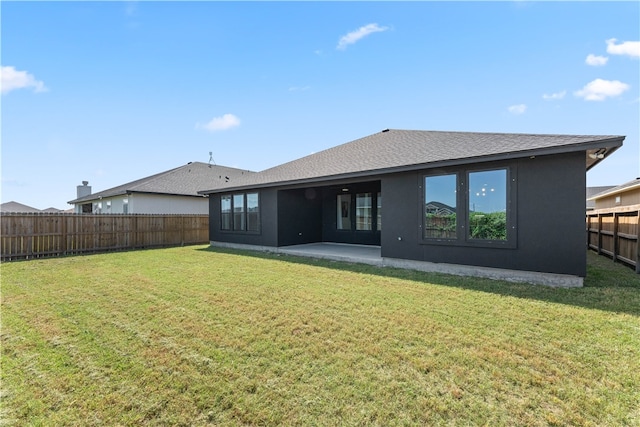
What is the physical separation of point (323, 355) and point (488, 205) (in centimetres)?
508

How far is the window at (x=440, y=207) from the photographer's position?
6.68 metres

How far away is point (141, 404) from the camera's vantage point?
2.24 meters

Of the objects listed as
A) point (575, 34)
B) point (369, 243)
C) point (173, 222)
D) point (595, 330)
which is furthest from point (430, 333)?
point (173, 222)

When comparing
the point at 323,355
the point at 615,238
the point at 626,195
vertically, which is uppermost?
the point at 626,195

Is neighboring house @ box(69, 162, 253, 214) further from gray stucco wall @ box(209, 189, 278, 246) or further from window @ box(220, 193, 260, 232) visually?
gray stucco wall @ box(209, 189, 278, 246)

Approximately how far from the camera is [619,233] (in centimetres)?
817

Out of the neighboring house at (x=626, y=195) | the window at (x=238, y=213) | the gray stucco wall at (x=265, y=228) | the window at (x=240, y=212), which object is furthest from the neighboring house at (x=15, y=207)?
the neighboring house at (x=626, y=195)

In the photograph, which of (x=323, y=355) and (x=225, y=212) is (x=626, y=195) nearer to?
(x=323, y=355)

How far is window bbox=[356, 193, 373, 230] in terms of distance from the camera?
11.4m

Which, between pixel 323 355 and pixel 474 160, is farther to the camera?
pixel 474 160

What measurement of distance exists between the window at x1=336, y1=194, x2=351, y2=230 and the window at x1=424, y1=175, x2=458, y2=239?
4.99 m

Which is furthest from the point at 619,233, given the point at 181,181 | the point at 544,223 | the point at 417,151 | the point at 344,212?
the point at 181,181

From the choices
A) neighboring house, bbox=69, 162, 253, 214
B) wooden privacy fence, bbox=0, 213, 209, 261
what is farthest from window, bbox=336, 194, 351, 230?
wooden privacy fence, bbox=0, 213, 209, 261

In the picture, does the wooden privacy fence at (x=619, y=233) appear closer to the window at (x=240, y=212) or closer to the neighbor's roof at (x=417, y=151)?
the neighbor's roof at (x=417, y=151)
